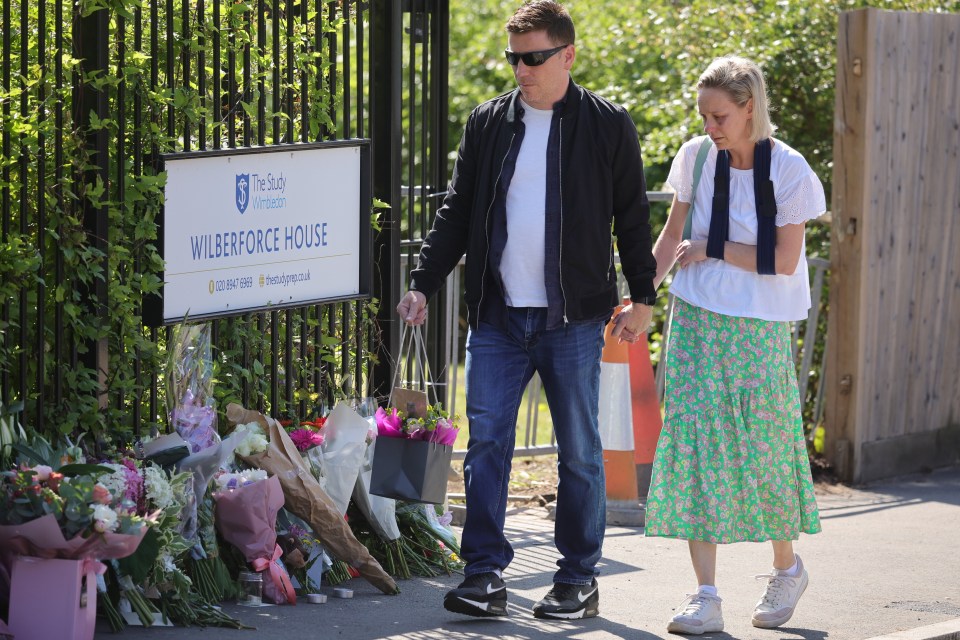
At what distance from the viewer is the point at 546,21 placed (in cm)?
486

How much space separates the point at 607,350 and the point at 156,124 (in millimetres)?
2656

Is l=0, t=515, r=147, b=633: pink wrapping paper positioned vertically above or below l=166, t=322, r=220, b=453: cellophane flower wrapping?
below

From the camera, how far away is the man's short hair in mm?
4863

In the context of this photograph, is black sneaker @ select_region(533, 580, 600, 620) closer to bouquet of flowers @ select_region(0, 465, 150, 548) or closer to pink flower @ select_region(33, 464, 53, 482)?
bouquet of flowers @ select_region(0, 465, 150, 548)

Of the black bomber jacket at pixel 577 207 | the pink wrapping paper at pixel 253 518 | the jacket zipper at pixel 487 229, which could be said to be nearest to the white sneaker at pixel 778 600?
the black bomber jacket at pixel 577 207

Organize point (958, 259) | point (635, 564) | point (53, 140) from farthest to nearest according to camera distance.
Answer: point (958, 259) → point (635, 564) → point (53, 140)

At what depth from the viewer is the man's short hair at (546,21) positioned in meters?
4.86

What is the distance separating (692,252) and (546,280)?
550 mm

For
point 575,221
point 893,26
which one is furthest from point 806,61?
point 575,221

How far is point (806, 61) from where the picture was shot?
9344 millimetres

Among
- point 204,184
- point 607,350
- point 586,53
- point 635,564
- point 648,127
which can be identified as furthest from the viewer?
point 586,53

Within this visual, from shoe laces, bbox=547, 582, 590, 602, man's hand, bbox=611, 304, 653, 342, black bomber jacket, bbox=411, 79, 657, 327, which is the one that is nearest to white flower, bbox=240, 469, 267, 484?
black bomber jacket, bbox=411, 79, 657, 327

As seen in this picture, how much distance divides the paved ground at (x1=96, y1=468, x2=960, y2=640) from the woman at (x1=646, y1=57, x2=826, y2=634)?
A: 1.02ft

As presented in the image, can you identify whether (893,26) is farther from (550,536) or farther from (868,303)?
(550,536)
